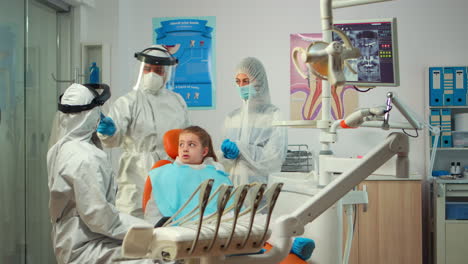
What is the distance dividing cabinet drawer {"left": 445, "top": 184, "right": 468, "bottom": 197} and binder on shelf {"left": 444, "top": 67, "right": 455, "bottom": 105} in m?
0.75

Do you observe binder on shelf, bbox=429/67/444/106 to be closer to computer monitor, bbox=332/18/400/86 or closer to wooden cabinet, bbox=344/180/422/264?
wooden cabinet, bbox=344/180/422/264

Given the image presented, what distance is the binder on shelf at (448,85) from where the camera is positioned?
14.5 feet

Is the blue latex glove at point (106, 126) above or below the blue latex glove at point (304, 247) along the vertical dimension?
above

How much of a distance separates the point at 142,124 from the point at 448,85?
289cm

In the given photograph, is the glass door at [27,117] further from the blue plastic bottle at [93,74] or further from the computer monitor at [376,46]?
the computer monitor at [376,46]

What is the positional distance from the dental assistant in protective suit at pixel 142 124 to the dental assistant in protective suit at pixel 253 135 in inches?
15.9

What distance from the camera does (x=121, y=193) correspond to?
3.04 m

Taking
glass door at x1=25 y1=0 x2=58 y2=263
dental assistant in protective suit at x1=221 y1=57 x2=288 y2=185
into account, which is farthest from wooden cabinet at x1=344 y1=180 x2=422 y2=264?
glass door at x1=25 y1=0 x2=58 y2=263

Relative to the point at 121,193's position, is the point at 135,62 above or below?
above

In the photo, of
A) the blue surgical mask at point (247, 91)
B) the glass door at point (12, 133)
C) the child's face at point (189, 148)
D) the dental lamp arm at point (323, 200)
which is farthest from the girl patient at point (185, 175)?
the glass door at point (12, 133)

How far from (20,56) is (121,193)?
1407 millimetres

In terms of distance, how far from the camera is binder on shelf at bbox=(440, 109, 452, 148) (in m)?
4.43

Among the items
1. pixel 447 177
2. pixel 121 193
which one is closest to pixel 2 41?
pixel 121 193

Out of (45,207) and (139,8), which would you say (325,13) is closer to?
(45,207)
